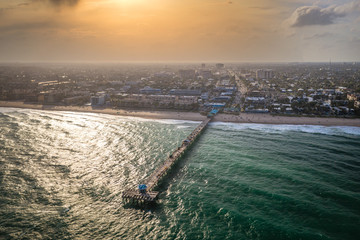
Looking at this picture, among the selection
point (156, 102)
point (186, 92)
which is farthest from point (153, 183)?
point (186, 92)

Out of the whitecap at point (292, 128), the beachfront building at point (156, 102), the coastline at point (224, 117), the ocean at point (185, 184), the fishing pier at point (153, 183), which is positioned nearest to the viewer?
the ocean at point (185, 184)

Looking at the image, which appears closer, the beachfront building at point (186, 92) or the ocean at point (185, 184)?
the ocean at point (185, 184)

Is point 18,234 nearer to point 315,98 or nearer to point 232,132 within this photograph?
point 232,132

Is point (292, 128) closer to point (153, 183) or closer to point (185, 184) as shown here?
point (185, 184)

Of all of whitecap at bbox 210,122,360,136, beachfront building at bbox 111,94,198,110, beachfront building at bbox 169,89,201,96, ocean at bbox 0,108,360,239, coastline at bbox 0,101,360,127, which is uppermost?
beachfront building at bbox 169,89,201,96

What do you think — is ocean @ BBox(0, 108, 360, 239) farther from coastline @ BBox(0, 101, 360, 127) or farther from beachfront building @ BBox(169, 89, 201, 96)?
beachfront building @ BBox(169, 89, 201, 96)

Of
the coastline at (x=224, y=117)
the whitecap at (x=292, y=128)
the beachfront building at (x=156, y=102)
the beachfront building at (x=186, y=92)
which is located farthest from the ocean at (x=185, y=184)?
the beachfront building at (x=186, y=92)

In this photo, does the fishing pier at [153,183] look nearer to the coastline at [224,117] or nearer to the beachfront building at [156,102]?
the coastline at [224,117]

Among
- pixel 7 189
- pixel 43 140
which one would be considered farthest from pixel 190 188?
pixel 43 140

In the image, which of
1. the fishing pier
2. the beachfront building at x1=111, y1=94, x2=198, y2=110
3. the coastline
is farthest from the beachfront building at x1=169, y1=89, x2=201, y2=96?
the fishing pier
